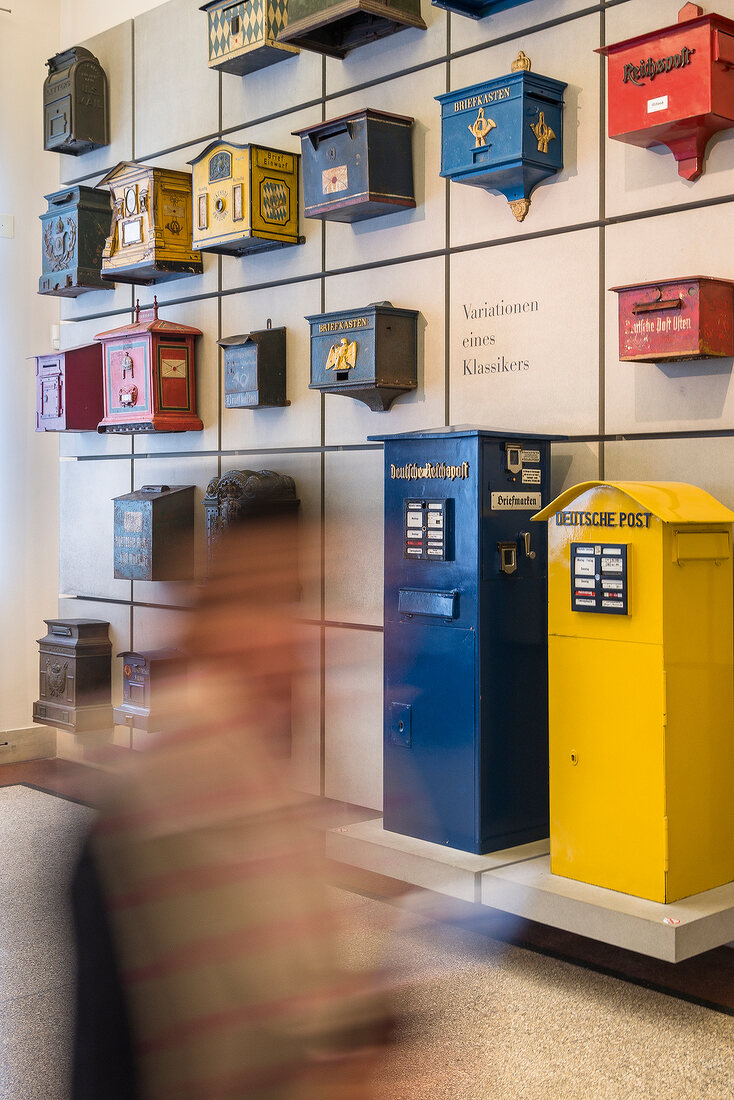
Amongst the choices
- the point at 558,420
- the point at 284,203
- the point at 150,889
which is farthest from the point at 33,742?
the point at 150,889

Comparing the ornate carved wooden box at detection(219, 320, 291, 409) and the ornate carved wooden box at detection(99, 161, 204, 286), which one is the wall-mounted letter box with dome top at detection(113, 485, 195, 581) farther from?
the ornate carved wooden box at detection(99, 161, 204, 286)

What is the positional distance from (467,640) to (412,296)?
1.76m

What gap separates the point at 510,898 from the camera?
11.7 feet

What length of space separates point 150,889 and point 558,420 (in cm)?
340

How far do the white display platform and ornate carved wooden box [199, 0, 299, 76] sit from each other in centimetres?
366

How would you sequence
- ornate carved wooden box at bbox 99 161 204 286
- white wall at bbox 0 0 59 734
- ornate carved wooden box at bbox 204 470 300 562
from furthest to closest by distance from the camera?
white wall at bbox 0 0 59 734 → ornate carved wooden box at bbox 99 161 204 286 → ornate carved wooden box at bbox 204 470 300 562

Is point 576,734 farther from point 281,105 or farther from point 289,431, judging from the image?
point 281,105

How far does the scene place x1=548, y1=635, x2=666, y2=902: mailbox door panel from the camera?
3.34 metres

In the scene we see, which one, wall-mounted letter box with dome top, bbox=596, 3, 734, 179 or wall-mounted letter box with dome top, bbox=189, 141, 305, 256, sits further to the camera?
wall-mounted letter box with dome top, bbox=189, 141, 305, 256

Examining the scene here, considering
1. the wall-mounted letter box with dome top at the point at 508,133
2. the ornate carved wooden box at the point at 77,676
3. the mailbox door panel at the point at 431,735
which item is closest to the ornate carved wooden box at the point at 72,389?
the ornate carved wooden box at the point at 77,676

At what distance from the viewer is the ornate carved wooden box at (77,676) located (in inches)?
261

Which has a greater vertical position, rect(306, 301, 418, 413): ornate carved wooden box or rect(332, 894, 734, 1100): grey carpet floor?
rect(306, 301, 418, 413): ornate carved wooden box

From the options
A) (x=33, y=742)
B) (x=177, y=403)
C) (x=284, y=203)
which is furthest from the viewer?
(x=33, y=742)

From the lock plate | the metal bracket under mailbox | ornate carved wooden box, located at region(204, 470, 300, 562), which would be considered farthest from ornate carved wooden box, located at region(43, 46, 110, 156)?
the lock plate
